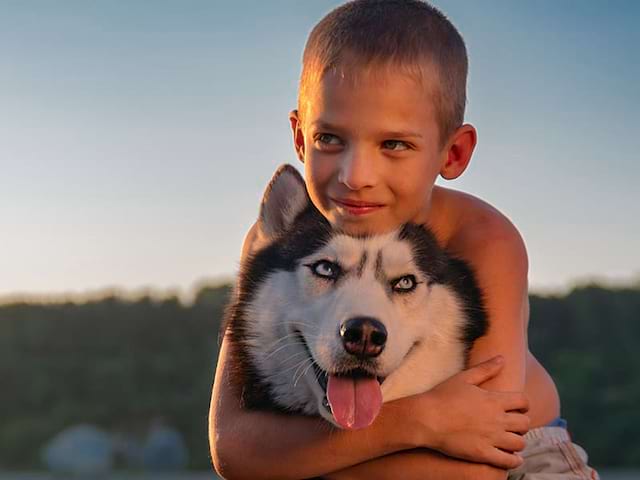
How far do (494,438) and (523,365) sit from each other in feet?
1.16

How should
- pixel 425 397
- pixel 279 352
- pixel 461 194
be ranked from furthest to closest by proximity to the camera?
pixel 461 194 < pixel 279 352 < pixel 425 397

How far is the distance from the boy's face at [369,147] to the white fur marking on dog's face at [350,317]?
0.11 metres

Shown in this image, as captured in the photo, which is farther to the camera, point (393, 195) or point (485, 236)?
point (485, 236)

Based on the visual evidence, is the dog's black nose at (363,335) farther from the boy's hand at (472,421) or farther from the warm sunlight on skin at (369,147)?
the warm sunlight on skin at (369,147)

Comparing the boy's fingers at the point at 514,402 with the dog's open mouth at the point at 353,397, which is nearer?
the dog's open mouth at the point at 353,397

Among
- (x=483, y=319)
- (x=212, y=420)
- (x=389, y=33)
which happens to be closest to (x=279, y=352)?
(x=212, y=420)

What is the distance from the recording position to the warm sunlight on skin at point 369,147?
3.08 m

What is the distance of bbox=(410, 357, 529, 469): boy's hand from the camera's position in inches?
120

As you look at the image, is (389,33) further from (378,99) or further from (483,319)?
(483,319)

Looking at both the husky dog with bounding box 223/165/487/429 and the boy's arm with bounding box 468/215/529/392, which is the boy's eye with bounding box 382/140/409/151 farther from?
the boy's arm with bounding box 468/215/529/392

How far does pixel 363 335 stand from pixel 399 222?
2.08 feet

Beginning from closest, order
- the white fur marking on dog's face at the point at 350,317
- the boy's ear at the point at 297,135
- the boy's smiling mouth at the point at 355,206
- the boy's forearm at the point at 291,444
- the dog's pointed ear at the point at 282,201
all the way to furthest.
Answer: the white fur marking on dog's face at the point at 350,317, the boy's forearm at the point at 291,444, the boy's smiling mouth at the point at 355,206, the dog's pointed ear at the point at 282,201, the boy's ear at the point at 297,135

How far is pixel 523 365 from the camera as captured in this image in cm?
334

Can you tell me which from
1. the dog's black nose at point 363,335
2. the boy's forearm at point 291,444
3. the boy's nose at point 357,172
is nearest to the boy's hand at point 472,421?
the boy's forearm at point 291,444
